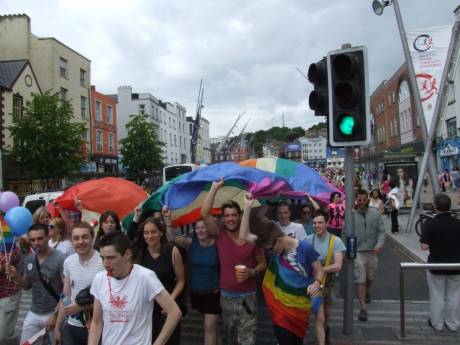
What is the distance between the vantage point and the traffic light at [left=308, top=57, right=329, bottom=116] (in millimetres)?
5570

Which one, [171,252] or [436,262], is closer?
[171,252]

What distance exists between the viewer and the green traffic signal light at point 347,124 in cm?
549

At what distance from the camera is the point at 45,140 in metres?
24.8

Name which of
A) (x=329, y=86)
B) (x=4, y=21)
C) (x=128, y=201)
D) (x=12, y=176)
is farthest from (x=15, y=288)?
(x=4, y=21)

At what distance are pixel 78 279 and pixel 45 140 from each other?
22975 mm

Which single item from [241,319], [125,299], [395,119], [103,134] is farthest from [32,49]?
[395,119]

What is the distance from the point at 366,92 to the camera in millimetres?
5379

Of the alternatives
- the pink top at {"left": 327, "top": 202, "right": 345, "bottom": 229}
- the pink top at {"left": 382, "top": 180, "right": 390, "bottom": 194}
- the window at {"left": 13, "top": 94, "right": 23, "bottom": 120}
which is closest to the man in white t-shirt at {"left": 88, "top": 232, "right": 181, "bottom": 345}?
the pink top at {"left": 327, "top": 202, "right": 345, "bottom": 229}

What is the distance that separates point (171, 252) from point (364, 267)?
3.61 metres

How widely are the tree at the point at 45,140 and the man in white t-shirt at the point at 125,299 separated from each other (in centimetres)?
2385

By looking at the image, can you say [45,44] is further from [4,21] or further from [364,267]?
[364,267]

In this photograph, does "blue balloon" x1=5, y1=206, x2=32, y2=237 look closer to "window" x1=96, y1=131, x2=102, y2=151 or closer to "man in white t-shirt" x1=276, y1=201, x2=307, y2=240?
"man in white t-shirt" x1=276, y1=201, x2=307, y2=240

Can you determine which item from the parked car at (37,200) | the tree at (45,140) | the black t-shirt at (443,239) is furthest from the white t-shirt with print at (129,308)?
the tree at (45,140)

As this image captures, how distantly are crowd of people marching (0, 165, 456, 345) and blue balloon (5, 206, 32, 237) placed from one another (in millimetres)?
259
